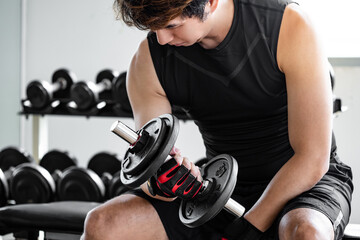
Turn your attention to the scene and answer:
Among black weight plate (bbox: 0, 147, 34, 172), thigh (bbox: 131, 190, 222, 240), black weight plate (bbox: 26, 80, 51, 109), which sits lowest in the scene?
black weight plate (bbox: 0, 147, 34, 172)

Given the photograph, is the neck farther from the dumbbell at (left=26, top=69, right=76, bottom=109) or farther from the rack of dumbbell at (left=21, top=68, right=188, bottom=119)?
the dumbbell at (left=26, top=69, right=76, bottom=109)

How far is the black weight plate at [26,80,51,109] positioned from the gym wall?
0.79 m

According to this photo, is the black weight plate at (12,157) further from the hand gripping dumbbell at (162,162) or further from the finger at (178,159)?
the finger at (178,159)

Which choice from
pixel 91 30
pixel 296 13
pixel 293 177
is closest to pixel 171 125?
pixel 293 177

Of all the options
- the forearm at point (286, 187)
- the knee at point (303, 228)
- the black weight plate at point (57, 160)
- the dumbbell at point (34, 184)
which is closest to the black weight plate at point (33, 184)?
the dumbbell at point (34, 184)

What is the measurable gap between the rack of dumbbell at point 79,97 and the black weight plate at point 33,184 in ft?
1.68

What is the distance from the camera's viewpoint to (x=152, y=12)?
1.45 metres

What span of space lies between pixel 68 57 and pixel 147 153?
3508 millimetres

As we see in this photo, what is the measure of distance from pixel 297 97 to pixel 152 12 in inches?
18.6

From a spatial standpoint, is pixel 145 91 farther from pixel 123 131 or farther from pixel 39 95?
pixel 39 95

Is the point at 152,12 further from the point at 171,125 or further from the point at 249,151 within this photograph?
the point at 249,151

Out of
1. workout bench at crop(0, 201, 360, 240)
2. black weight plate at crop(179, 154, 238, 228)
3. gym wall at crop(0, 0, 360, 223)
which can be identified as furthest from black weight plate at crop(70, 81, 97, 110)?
black weight plate at crop(179, 154, 238, 228)

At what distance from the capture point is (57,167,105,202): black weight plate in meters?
3.01

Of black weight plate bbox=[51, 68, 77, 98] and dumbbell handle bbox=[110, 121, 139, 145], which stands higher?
dumbbell handle bbox=[110, 121, 139, 145]
